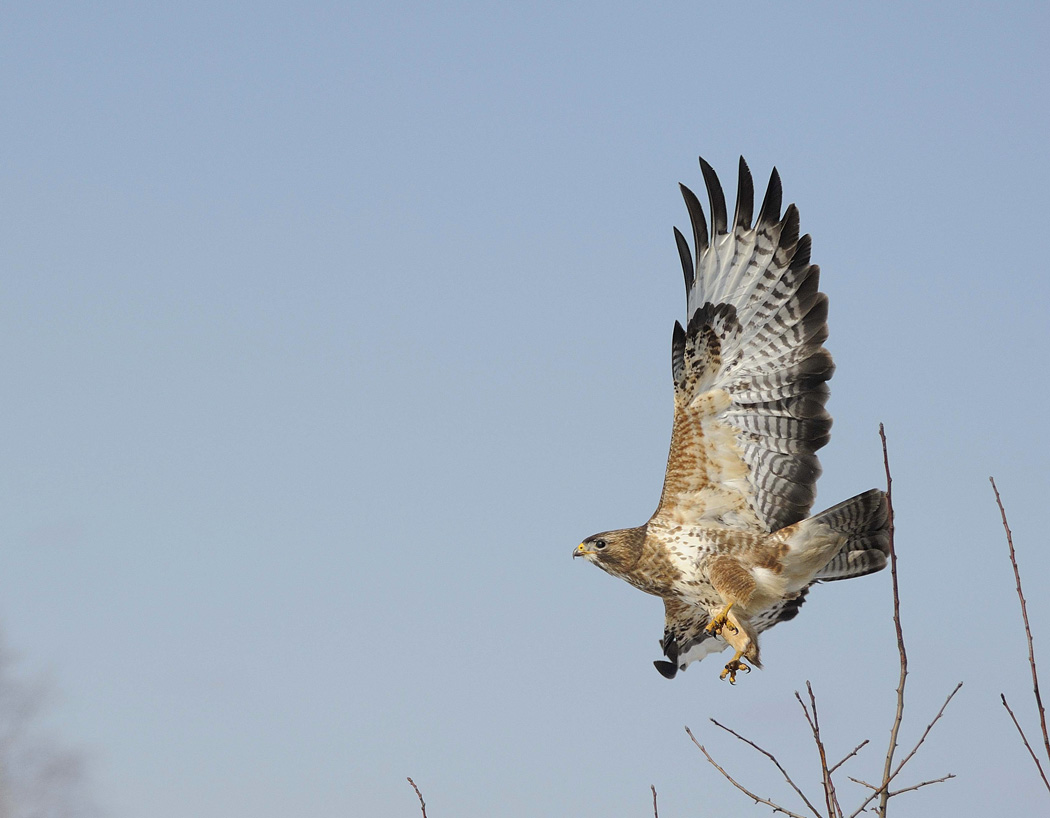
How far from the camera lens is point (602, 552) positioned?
6.52 metres

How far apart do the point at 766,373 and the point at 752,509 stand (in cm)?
74

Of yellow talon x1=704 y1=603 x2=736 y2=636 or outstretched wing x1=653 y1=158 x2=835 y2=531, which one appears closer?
yellow talon x1=704 y1=603 x2=736 y2=636

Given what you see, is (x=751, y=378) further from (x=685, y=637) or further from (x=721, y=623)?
(x=685, y=637)

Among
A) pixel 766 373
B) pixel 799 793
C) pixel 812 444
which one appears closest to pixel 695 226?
pixel 766 373

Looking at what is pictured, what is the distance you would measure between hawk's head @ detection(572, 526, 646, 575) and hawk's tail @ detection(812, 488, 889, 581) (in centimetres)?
98

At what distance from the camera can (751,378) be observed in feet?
20.4

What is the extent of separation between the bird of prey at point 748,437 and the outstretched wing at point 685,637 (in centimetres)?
61

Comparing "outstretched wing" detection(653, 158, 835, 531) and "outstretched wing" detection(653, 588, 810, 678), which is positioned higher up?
"outstretched wing" detection(653, 158, 835, 531)

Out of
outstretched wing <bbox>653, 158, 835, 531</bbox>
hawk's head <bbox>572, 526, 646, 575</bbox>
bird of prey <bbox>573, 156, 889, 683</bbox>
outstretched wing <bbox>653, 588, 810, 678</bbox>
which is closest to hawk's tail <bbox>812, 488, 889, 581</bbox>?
bird of prey <bbox>573, 156, 889, 683</bbox>

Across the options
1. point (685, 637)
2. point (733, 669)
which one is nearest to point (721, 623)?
point (733, 669)

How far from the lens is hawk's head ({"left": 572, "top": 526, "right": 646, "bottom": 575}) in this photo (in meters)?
6.43

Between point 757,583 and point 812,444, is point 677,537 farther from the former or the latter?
point 812,444

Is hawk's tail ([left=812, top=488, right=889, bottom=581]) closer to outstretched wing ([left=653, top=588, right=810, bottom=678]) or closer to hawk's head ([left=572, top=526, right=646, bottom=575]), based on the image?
outstretched wing ([left=653, top=588, right=810, bottom=678])

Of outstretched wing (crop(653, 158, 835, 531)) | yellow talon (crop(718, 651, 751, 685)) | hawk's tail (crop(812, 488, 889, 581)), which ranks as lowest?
yellow talon (crop(718, 651, 751, 685))
